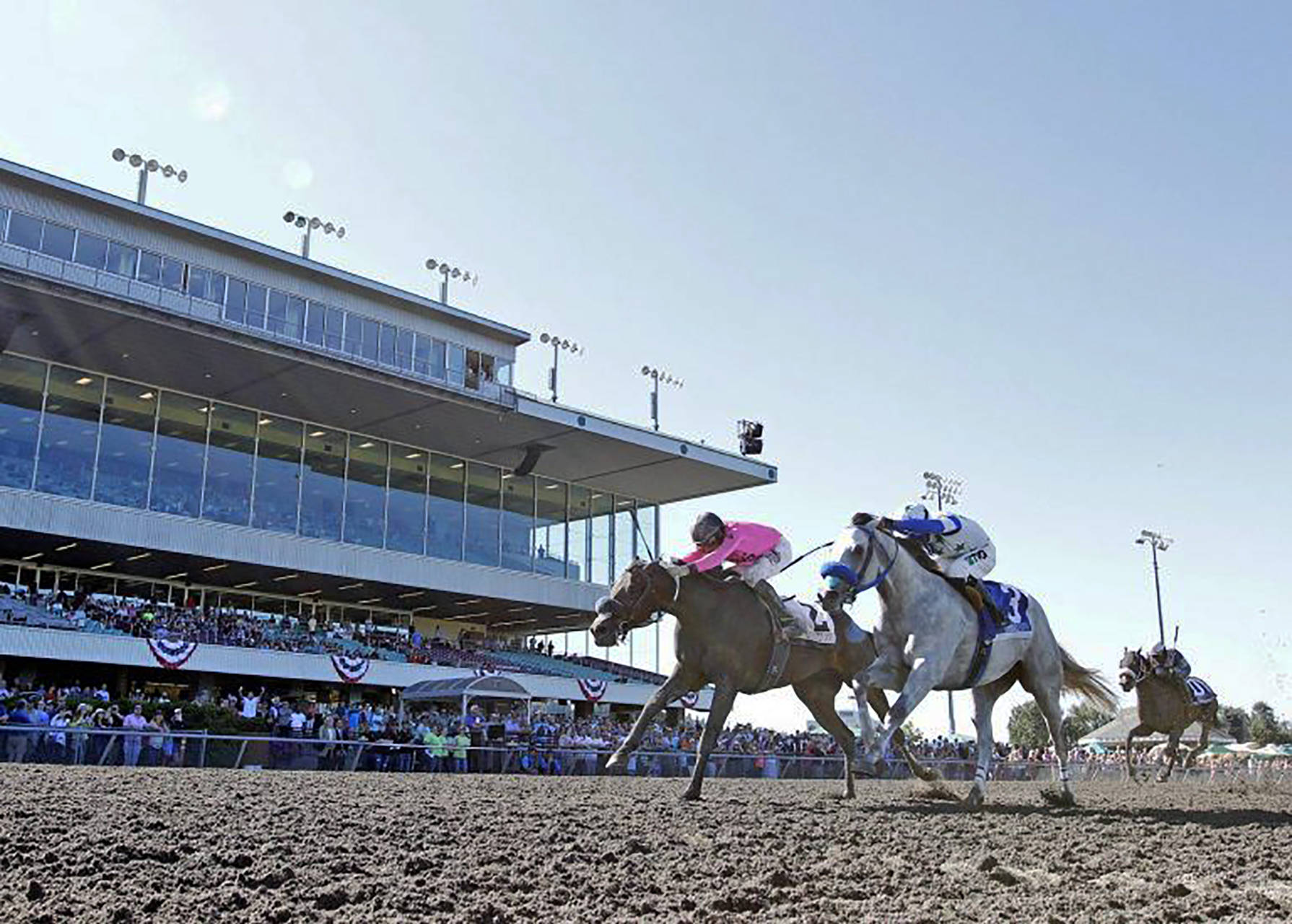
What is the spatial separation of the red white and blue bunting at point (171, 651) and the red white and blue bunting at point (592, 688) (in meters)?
15.4

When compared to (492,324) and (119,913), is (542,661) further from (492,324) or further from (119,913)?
(119,913)

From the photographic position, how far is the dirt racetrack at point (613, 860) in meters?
5.31

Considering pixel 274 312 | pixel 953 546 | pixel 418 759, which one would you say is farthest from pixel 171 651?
pixel 953 546

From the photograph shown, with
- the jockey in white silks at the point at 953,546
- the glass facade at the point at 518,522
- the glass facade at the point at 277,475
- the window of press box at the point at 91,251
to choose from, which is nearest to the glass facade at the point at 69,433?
the window of press box at the point at 91,251

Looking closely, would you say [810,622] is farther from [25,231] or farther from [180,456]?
[25,231]

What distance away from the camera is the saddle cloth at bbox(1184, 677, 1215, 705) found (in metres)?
22.2

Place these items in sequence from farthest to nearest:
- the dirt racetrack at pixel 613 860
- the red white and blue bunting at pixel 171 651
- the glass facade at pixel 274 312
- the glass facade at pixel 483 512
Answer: the glass facade at pixel 483 512 < the glass facade at pixel 274 312 < the red white and blue bunting at pixel 171 651 < the dirt racetrack at pixel 613 860

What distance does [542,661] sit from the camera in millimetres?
50188

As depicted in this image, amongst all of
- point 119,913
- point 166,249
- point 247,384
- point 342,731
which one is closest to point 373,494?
point 247,384

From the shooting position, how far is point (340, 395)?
42219 millimetres

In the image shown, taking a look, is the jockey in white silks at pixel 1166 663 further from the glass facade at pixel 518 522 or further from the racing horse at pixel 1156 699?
the glass facade at pixel 518 522

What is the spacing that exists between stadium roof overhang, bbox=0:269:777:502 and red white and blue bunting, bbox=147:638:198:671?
28.0ft

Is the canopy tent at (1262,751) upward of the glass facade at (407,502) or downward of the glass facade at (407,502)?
downward

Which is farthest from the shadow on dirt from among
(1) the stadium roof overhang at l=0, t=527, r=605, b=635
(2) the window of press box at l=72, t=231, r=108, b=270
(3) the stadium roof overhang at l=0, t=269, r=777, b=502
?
(2) the window of press box at l=72, t=231, r=108, b=270
